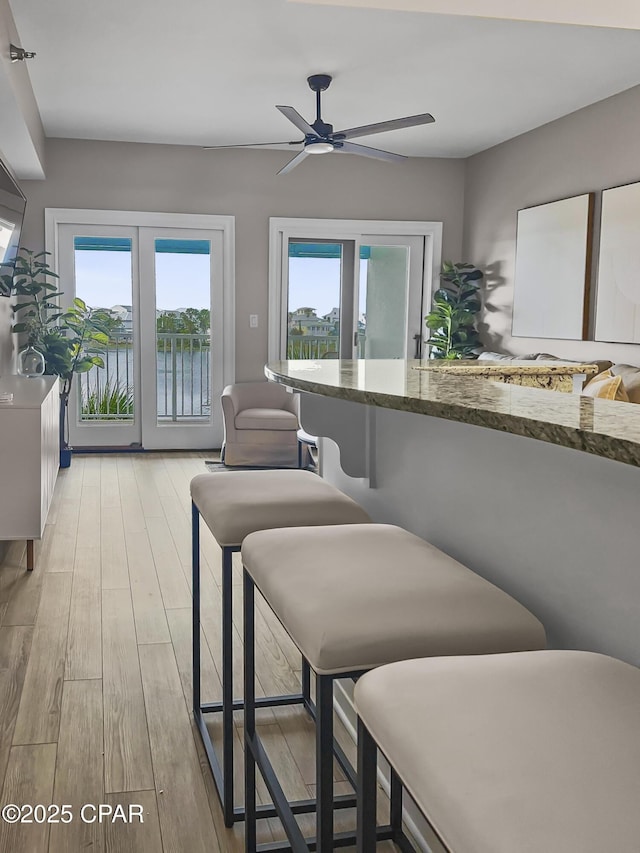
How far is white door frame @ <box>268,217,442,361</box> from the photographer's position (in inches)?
278

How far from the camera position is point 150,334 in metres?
6.93

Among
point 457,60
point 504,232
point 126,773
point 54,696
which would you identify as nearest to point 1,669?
point 54,696

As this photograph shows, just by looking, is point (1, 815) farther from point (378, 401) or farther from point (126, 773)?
point (378, 401)

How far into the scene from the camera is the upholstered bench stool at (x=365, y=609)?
1.09 m

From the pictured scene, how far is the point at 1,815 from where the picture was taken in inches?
72.7

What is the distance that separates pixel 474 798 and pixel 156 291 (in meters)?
6.57

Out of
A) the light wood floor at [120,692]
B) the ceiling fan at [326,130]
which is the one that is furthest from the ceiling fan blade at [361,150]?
the light wood floor at [120,692]

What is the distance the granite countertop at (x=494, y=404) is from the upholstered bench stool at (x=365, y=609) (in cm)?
26

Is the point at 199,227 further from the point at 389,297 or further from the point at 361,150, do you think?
the point at 361,150

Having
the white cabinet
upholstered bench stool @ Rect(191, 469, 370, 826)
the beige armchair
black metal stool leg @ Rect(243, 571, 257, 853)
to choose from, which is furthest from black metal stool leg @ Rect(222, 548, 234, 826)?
the beige armchair

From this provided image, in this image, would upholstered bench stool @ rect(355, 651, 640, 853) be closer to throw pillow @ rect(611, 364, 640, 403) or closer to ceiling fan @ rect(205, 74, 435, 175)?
throw pillow @ rect(611, 364, 640, 403)

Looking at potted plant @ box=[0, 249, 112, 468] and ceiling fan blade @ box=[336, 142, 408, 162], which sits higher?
ceiling fan blade @ box=[336, 142, 408, 162]

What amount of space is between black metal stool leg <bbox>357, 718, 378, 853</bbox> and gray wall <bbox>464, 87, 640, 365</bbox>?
15.2ft

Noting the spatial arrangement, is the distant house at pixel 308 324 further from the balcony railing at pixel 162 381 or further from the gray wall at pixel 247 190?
the balcony railing at pixel 162 381
